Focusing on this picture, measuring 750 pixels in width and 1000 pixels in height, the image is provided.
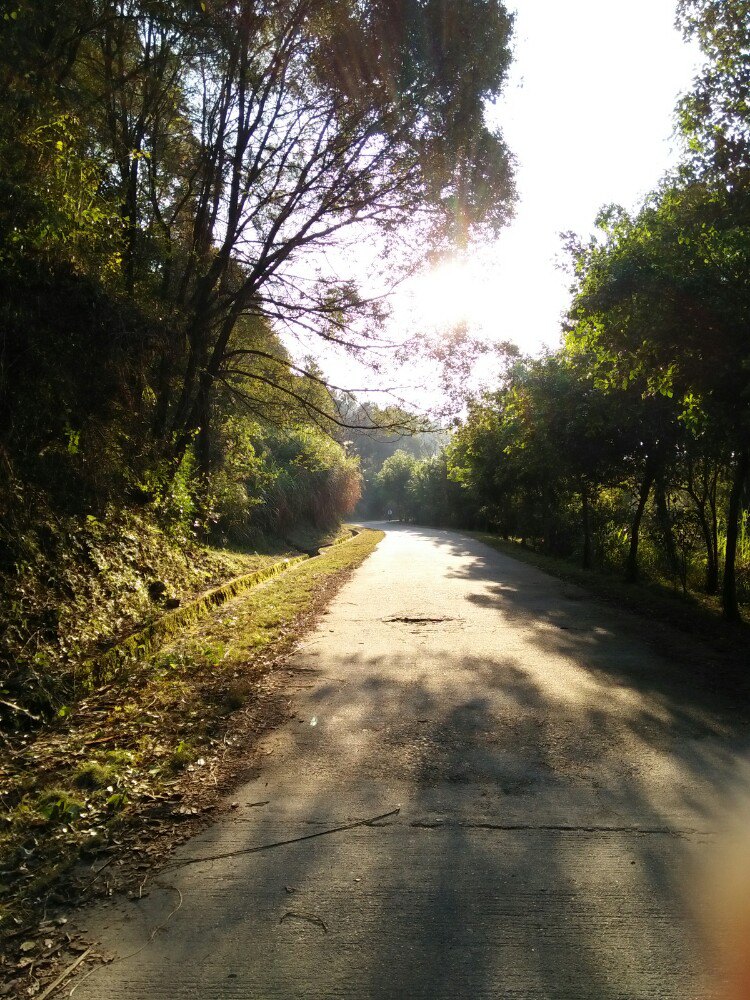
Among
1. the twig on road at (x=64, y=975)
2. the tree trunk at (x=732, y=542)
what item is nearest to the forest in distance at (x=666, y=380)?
the tree trunk at (x=732, y=542)

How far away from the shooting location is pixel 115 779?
170 inches

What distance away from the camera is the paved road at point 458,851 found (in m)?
2.57

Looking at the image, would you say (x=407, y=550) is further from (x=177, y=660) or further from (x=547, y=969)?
(x=547, y=969)

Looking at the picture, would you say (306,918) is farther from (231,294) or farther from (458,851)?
(231,294)

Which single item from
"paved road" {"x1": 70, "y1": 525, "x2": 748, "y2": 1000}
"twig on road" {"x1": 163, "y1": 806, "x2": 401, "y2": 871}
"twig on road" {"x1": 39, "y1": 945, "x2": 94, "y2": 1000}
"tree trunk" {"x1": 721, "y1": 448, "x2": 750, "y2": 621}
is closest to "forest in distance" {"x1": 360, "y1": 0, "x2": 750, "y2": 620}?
"tree trunk" {"x1": 721, "y1": 448, "x2": 750, "y2": 621}

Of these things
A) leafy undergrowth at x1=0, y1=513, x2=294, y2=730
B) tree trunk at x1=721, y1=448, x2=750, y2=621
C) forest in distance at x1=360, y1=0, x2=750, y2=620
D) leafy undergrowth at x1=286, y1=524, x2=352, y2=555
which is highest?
forest in distance at x1=360, y1=0, x2=750, y2=620

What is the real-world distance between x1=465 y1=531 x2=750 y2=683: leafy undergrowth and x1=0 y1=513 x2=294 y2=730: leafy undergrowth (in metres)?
6.42

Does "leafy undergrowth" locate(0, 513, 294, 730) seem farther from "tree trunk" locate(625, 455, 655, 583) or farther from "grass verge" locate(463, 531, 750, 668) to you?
"tree trunk" locate(625, 455, 655, 583)

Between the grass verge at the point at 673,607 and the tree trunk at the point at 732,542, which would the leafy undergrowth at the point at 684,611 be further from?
the tree trunk at the point at 732,542

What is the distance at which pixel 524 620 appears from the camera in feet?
33.2

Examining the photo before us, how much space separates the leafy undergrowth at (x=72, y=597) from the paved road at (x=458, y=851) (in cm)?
198

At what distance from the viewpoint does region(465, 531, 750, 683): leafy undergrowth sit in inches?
315

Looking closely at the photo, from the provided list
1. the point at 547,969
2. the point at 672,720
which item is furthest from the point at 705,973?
the point at 672,720

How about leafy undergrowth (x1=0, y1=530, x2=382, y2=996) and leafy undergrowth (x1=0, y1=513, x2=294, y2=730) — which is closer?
leafy undergrowth (x1=0, y1=530, x2=382, y2=996)
